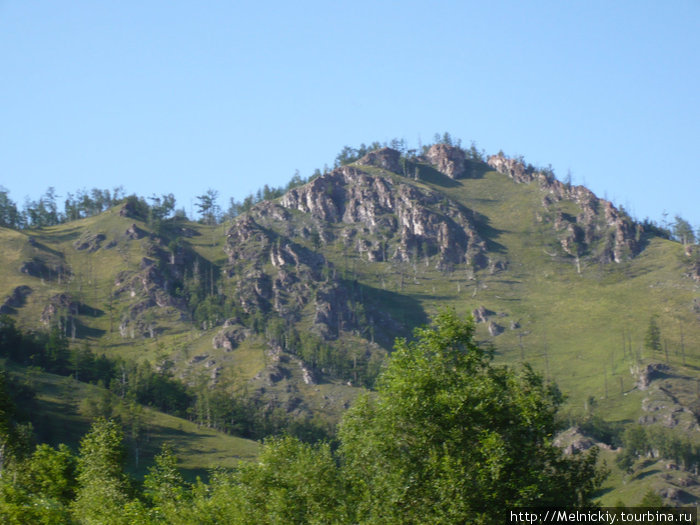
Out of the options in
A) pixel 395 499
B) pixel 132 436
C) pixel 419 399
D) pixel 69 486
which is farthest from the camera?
pixel 132 436

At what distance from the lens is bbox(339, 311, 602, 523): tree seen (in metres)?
42.7

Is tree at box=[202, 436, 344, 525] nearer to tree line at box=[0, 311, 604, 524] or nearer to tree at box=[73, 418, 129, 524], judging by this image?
tree line at box=[0, 311, 604, 524]

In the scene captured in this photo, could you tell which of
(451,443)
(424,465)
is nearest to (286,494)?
(424,465)

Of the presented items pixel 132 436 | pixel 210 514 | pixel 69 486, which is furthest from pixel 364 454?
pixel 132 436

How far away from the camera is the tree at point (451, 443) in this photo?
42.7 metres

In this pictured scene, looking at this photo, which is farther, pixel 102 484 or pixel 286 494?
pixel 102 484

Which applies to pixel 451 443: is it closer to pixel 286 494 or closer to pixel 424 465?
pixel 424 465

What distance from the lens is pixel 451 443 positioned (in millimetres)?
44719

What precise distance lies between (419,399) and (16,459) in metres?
52.9

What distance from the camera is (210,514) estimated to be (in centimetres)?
5244

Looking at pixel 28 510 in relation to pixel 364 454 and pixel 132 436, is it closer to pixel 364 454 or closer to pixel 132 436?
pixel 364 454

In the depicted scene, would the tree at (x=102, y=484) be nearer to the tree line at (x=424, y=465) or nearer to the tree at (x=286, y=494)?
the tree line at (x=424, y=465)

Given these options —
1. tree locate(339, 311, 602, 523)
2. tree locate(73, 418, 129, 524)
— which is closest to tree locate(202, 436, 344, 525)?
tree locate(339, 311, 602, 523)

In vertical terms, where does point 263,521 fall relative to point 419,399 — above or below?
below
